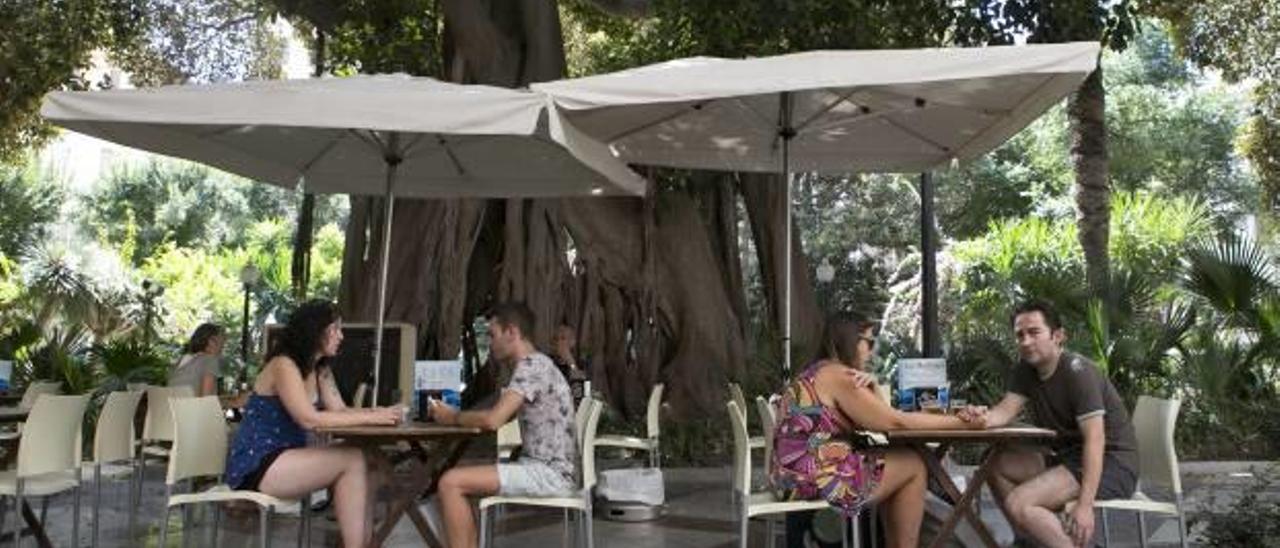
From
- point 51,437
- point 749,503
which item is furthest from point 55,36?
point 749,503

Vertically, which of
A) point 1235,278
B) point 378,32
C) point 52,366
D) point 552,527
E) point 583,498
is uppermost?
point 378,32

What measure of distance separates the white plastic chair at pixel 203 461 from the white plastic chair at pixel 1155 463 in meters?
3.09

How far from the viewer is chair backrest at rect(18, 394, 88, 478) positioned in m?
→ 4.72

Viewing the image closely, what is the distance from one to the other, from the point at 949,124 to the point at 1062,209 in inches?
1000

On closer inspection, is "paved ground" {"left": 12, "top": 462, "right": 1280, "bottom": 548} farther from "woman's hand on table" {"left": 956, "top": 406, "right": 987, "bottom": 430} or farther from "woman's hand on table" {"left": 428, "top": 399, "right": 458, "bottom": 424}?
"woman's hand on table" {"left": 956, "top": 406, "right": 987, "bottom": 430}

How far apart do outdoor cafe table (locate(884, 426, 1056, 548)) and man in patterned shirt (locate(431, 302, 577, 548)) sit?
1261 millimetres

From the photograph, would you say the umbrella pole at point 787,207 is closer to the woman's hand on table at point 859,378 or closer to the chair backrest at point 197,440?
the woman's hand on table at point 859,378

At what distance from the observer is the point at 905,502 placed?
179 inches

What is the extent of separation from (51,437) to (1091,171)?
9.78 m

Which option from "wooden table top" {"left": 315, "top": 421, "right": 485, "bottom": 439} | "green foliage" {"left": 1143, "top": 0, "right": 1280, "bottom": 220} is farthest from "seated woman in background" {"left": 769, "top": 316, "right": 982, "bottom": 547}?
"green foliage" {"left": 1143, "top": 0, "right": 1280, "bottom": 220}

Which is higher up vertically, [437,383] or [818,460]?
[437,383]

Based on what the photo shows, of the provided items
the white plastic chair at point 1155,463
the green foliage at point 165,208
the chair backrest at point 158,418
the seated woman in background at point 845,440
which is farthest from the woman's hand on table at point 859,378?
the green foliage at point 165,208

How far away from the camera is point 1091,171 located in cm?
1163

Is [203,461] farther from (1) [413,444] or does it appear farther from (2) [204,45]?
(2) [204,45]
